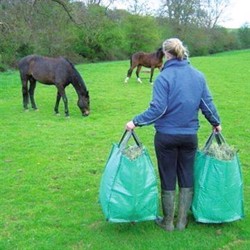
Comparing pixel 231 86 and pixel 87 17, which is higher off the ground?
pixel 87 17

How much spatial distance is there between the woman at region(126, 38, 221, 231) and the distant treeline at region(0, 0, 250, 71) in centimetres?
2107

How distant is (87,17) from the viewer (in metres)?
31.0

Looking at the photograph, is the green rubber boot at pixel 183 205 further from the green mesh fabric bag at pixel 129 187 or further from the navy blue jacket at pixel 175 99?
the navy blue jacket at pixel 175 99

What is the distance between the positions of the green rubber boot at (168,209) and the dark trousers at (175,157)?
0.26 ft

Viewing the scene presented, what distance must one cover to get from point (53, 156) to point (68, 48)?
32032 mm

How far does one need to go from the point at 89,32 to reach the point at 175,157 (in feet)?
101

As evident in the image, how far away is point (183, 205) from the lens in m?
4.38

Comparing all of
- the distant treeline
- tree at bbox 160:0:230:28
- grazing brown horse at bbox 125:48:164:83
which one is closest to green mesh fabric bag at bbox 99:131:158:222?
grazing brown horse at bbox 125:48:164:83

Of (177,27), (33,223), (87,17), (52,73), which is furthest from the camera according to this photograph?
(177,27)

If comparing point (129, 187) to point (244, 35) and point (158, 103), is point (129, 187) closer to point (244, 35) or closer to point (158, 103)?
point (158, 103)

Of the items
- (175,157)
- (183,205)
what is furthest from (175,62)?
(183,205)

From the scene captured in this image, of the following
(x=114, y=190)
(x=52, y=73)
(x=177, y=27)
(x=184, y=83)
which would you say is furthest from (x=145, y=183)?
(x=177, y=27)

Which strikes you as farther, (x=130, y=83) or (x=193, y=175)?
(x=130, y=83)

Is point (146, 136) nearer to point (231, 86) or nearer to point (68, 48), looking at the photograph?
point (231, 86)
